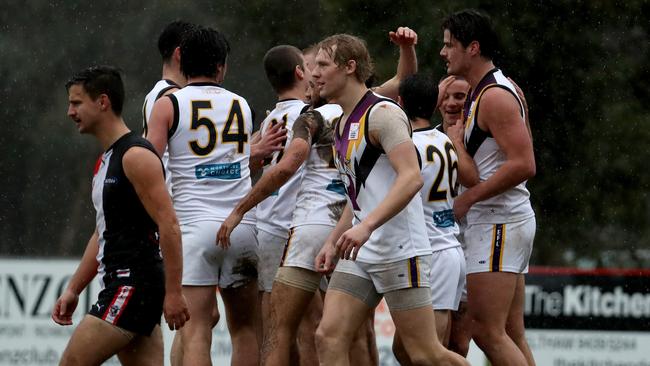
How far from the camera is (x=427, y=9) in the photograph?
17766 millimetres

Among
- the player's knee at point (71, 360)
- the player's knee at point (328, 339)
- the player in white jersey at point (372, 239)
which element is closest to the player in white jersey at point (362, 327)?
the player in white jersey at point (372, 239)

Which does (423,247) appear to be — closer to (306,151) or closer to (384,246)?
(384,246)

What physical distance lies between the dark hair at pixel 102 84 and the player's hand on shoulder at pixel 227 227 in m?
1.27

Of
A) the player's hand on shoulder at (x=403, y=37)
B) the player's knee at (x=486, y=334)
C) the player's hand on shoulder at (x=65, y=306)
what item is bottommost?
the player's knee at (x=486, y=334)

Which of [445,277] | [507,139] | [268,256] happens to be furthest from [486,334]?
[268,256]

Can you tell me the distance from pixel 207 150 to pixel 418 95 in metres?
1.29

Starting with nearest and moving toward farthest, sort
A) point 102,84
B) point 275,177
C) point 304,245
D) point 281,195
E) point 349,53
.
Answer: point 102,84 → point 349,53 → point 275,177 → point 304,245 → point 281,195

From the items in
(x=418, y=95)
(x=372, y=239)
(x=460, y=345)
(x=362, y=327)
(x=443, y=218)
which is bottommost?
(x=460, y=345)

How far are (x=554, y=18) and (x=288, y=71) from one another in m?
9.29

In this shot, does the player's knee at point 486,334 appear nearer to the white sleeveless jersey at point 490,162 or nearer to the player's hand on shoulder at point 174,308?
the white sleeveless jersey at point 490,162

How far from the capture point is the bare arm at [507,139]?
8703 millimetres

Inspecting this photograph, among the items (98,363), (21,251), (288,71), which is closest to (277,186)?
(288,71)

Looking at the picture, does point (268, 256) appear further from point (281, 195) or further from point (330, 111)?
point (330, 111)

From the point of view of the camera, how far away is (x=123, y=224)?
294 inches
